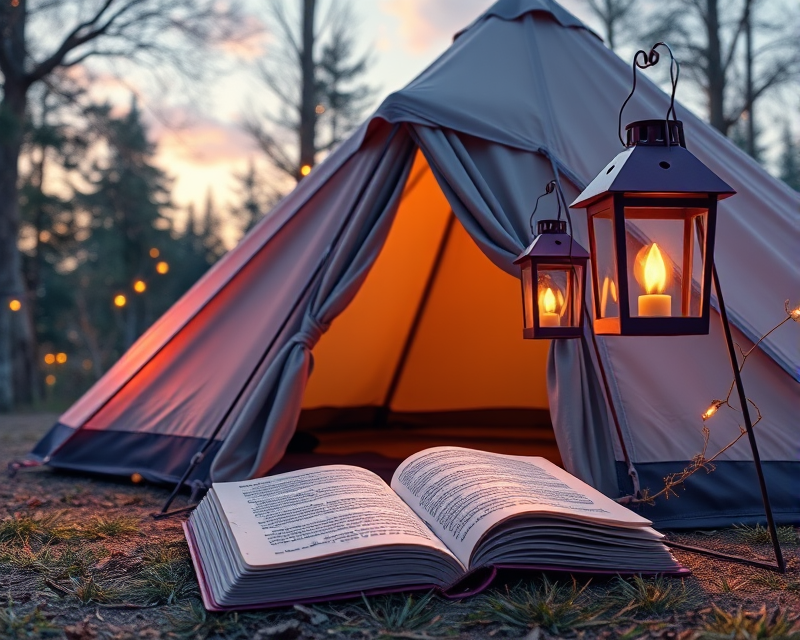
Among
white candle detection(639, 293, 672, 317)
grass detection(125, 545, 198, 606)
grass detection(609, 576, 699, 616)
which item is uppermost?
white candle detection(639, 293, 672, 317)

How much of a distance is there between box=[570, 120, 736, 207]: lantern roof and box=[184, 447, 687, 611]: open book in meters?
0.67

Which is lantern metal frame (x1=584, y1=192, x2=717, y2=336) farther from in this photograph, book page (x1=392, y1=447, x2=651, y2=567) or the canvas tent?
the canvas tent

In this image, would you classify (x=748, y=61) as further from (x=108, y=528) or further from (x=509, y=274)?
(x=108, y=528)

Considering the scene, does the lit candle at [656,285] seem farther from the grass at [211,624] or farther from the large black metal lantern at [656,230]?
the grass at [211,624]

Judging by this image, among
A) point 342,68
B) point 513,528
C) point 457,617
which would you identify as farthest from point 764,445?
point 342,68

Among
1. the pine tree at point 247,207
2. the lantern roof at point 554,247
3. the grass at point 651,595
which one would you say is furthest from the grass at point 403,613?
the pine tree at point 247,207

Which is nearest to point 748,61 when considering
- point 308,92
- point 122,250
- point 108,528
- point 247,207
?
point 308,92

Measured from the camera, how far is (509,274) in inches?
113

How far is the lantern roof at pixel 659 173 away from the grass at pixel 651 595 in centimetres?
80

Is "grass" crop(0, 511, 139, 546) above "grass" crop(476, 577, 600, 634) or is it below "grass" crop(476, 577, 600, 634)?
below

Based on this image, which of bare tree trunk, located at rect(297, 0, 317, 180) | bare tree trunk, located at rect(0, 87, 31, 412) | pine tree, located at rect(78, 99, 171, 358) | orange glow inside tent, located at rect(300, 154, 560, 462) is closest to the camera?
orange glow inside tent, located at rect(300, 154, 560, 462)

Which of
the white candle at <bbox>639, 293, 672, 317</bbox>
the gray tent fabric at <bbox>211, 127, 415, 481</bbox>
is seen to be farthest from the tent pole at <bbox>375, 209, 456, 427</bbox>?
the white candle at <bbox>639, 293, 672, 317</bbox>

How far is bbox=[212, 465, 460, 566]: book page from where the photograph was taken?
1510mm

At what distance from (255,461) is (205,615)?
3.95 feet
